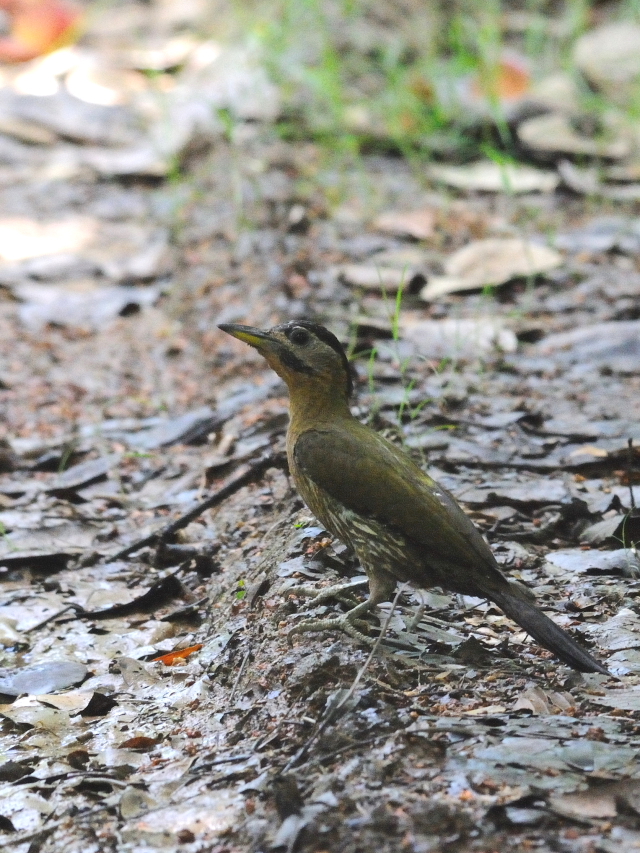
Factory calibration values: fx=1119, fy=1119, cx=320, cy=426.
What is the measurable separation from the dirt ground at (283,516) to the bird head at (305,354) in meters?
0.48

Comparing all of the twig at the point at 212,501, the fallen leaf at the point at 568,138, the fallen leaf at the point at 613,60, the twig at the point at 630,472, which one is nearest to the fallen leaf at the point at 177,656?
the twig at the point at 212,501

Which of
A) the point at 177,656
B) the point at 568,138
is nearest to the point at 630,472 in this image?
the point at 177,656

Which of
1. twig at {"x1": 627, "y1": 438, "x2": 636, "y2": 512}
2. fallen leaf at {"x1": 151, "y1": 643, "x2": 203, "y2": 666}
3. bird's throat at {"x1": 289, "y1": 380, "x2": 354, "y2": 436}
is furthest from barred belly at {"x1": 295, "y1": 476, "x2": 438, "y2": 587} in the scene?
twig at {"x1": 627, "y1": 438, "x2": 636, "y2": 512}

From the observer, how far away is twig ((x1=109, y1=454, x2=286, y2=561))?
4184 millimetres

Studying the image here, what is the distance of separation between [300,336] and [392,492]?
76 cm

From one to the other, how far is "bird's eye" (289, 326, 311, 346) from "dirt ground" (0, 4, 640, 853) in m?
0.54

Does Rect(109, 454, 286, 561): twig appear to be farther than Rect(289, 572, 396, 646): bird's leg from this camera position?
Yes

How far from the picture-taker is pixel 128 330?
6.74 meters

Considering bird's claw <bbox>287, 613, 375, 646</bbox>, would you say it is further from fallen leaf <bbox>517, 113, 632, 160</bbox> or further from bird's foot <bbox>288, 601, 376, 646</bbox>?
fallen leaf <bbox>517, 113, 632, 160</bbox>

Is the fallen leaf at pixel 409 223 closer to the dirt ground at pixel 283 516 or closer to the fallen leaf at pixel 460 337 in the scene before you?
the dirt ground at pixel 283 516

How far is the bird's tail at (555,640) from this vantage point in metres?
2.99

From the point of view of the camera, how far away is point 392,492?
3404 millimetres

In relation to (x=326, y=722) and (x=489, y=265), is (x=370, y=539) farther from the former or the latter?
(x=489, y=265)

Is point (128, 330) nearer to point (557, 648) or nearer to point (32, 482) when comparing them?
point (32, 482)
